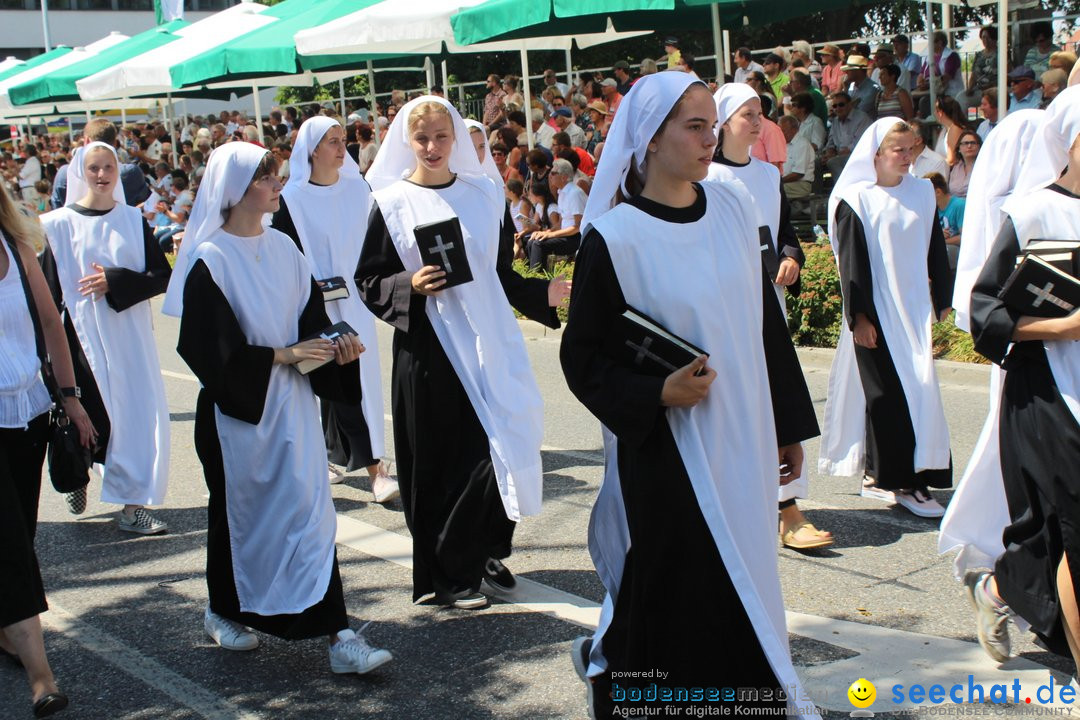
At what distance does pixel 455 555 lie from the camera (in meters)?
5.34

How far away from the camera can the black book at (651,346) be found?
11.2 feet

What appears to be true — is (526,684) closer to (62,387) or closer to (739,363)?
(739,363)

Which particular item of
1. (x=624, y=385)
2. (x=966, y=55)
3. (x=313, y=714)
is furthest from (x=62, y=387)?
(x=966, y=55)

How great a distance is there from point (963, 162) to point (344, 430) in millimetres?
7404

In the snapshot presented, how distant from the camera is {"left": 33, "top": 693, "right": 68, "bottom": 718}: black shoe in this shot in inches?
171

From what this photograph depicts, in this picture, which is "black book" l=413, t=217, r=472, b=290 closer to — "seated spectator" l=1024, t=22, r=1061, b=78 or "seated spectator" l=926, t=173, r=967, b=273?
"seated spectator" l=926, t=173, r=967, b=273

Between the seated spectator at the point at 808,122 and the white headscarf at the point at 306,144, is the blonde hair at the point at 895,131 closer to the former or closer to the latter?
the white headscarf at the point at 306,144

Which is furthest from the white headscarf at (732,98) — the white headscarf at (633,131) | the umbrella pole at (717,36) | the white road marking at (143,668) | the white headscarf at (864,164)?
the umbrella pole at (717,36)

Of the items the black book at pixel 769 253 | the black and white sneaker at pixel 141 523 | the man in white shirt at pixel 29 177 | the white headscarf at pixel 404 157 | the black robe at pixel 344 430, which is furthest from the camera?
the man in white shirt at pixel 29 177

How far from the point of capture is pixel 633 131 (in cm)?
364

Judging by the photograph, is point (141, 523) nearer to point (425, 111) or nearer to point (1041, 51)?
point (425, 111)

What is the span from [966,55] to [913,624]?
12692 mm

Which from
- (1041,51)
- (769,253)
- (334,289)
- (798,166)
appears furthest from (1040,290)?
(1041,51)

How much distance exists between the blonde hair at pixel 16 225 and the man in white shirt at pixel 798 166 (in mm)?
10452
